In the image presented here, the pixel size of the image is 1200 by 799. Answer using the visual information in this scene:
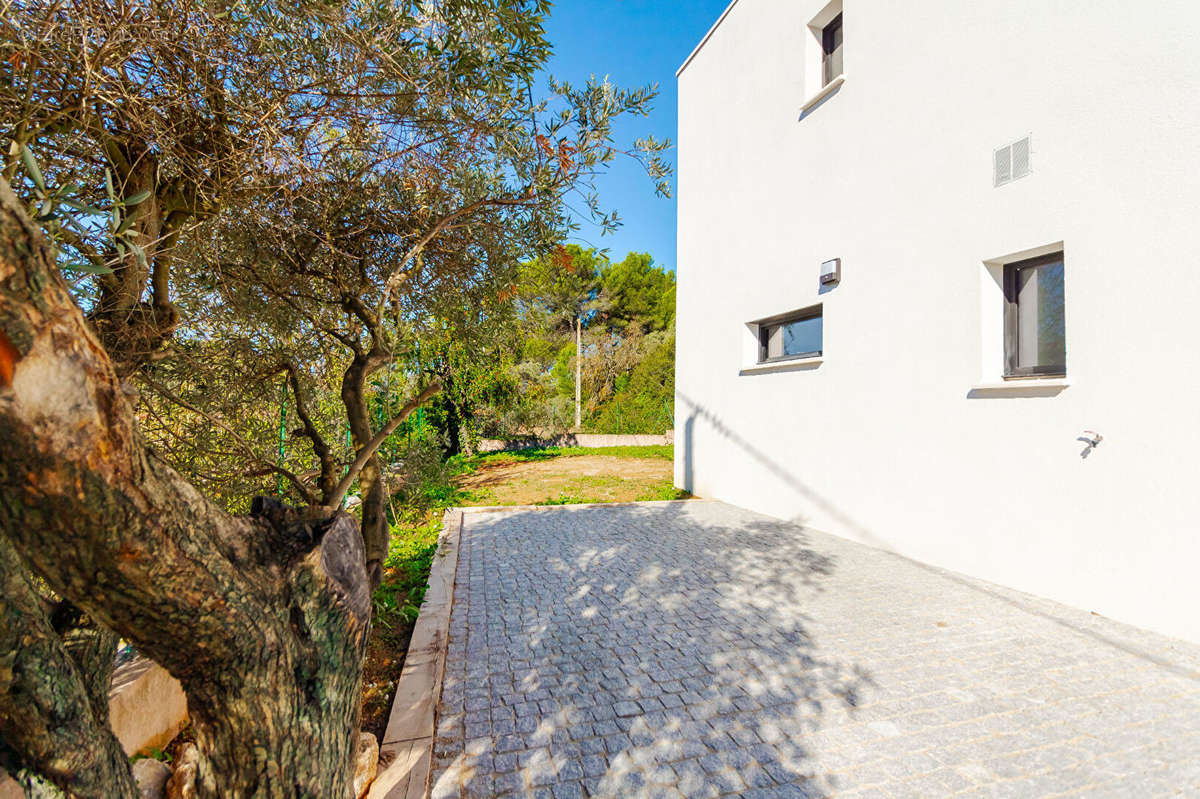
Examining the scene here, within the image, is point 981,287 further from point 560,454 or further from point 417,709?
point 560,454

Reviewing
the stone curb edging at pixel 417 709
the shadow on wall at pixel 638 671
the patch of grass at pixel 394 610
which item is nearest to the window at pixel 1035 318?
the shadow on wall at pixel 638 671

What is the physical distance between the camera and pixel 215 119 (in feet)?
6.81

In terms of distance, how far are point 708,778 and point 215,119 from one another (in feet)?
10.6

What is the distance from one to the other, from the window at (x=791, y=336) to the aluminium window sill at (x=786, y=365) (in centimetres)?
10

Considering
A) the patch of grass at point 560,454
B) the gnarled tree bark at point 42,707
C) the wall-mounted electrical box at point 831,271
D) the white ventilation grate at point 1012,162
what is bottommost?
the patch of grass at point 560,454

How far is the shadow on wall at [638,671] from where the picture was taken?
2.24 m

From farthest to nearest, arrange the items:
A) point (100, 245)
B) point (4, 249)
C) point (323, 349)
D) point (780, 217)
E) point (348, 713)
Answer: point (780, 217) → point (323, 349) → point (100, 245) → point (348, 713) → point (4, 249)

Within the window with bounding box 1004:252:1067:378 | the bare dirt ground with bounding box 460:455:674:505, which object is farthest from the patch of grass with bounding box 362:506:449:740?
the window with bounding box 1004:252:1067:378

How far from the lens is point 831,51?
6344mm

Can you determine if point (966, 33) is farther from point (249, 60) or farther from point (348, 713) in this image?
point (348, 713)

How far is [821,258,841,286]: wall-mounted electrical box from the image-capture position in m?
5.75

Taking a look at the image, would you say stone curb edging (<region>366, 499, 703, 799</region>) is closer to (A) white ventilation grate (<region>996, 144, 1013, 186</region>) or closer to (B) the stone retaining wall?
(B) the stone retaining wall

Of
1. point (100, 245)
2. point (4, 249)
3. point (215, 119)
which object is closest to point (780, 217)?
point (215, 119)

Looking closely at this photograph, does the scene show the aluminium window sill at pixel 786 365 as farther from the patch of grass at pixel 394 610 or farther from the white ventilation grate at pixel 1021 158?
the patch of grass at pixel 394 610
